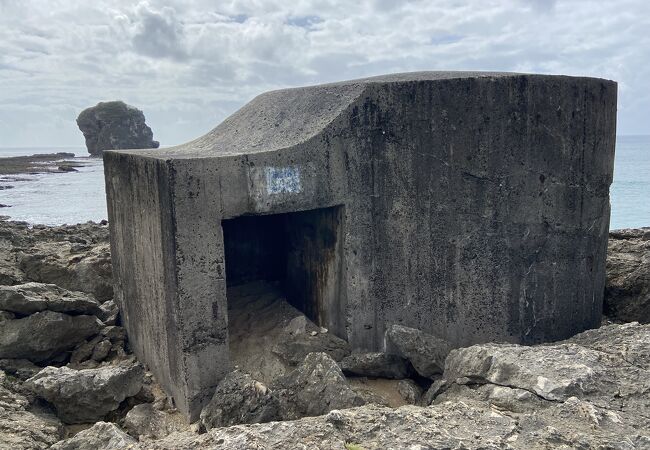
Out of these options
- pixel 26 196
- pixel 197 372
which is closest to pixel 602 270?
pixel 197 372

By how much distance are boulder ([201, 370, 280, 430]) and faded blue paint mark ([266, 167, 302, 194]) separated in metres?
1.50

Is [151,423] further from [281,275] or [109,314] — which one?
[281,275]

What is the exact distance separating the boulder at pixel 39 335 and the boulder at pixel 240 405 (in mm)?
2203

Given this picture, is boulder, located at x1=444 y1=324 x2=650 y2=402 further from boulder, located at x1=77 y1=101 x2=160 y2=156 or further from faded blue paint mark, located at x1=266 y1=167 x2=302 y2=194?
boulder, located at x1=77 y1=101 x2=160 y2=156

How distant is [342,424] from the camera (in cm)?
304

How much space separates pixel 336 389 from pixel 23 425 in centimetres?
232

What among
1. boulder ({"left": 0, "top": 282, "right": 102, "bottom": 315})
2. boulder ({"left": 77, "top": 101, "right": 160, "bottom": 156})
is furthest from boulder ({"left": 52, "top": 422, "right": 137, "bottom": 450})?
boulder ({"left": 77, "top": 101, "right": 160, "bottom": 156})

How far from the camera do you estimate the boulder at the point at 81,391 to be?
451 centimetres

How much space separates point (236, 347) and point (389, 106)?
255cm

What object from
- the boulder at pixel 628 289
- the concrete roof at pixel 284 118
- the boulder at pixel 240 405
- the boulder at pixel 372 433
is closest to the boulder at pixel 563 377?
the boulder at pixel 372 433

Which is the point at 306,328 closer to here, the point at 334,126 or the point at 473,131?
the point at 334,126

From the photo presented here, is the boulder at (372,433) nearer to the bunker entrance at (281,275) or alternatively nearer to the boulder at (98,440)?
the boulder at (98,440)

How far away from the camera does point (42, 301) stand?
5562 mm

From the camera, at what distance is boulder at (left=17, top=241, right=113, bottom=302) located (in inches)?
289
